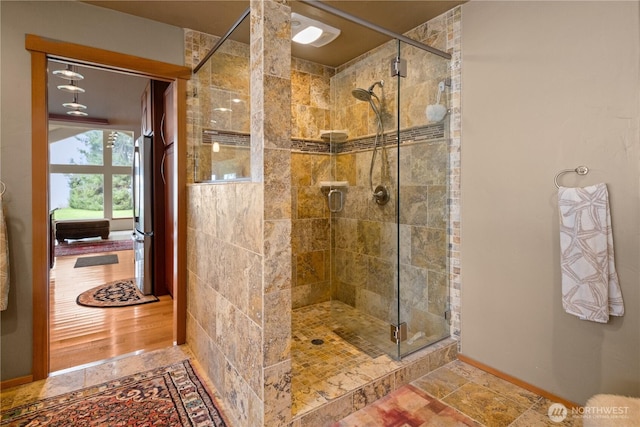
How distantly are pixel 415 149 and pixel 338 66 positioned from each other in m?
1.48

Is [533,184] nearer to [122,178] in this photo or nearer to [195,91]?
[195,91]

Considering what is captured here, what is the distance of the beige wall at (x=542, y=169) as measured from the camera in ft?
5.12

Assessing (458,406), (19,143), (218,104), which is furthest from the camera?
(218,104)

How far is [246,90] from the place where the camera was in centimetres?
173

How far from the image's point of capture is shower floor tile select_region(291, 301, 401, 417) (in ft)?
5.80

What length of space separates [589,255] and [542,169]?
53 cm

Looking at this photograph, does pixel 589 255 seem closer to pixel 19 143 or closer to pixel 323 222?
pixel 323 222

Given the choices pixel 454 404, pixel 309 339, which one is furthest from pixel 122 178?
pixel 454 404

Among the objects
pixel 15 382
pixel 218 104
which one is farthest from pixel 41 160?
pixel 15 382

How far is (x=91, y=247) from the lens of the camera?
275 inches

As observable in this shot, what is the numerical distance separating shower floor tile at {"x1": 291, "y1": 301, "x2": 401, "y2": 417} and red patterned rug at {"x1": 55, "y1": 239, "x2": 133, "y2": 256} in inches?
222

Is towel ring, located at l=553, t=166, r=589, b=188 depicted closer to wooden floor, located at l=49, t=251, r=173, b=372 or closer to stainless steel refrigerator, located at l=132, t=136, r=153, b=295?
wooden floor, located at l=49, t=251, r=173, b=372

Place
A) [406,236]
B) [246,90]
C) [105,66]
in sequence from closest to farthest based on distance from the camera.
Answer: [246,90] < [105,66] < [406,236]

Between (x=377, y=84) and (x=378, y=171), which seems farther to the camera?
(x=378, y=171)
